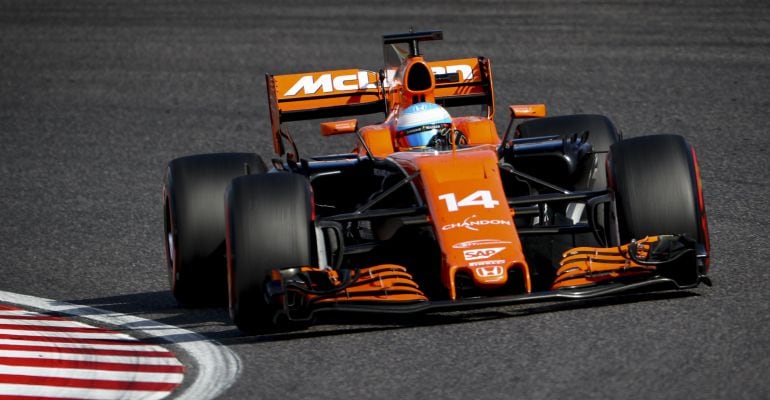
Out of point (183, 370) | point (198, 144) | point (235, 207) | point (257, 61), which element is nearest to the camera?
point (183, 370)

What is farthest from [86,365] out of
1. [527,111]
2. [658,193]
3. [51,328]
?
[527,111]

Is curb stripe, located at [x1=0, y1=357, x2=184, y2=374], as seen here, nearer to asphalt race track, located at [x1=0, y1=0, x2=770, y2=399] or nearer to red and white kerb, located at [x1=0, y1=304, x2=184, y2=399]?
red and white kerb, located at [x1=0, y1=304, x2=184, y2=399]

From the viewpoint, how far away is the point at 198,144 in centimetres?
1488

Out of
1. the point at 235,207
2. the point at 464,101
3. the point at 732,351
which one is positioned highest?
the point at 464,101

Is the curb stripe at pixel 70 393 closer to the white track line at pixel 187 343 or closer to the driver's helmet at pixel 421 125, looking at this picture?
the white track line at pixel 187 343

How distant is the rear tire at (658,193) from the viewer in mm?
7938

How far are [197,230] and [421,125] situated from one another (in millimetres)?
1649

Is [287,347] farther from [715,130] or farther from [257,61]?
[257,61]

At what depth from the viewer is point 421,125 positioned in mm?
9328

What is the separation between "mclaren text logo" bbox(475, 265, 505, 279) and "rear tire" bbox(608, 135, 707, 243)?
0.99m

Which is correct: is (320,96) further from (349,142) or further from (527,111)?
(349,142)

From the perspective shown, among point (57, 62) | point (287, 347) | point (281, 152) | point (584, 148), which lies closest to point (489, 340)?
point (287, 347)

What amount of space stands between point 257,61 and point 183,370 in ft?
38.0

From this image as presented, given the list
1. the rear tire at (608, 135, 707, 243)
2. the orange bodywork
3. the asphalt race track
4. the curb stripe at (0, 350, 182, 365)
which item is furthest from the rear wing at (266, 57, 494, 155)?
the curb stripe at (0, 350, 182, 365)
